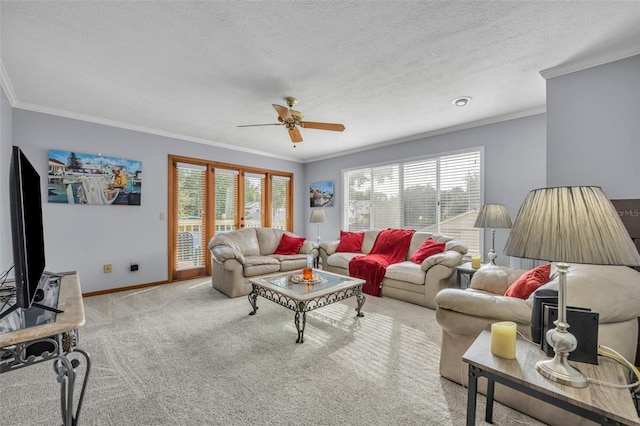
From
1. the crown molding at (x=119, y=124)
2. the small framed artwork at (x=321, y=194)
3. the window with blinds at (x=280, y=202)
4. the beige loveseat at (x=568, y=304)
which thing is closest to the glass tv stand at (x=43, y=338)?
the beige loveseat at (x=568, y=304)

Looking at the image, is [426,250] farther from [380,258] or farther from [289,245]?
[289,245]

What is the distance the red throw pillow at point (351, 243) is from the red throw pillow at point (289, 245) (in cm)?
73

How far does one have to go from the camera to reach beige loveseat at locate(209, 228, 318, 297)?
12.4 feet

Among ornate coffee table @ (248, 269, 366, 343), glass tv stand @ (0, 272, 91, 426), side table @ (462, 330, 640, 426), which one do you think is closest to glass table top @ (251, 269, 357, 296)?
ornate coffee table @ (248, 269, 366, 343)

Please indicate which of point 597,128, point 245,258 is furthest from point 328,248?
point 597,128

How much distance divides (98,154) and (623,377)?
533 cm

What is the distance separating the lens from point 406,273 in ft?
12.0

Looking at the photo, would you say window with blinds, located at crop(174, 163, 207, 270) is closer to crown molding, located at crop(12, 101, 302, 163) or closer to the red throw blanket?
crown molding, located at crop(12, 101, 302, 163)

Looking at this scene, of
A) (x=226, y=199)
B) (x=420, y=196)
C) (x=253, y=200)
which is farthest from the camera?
(x=253, y=200)

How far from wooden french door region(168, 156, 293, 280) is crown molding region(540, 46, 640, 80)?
15.5 ft

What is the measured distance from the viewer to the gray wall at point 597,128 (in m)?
2.22

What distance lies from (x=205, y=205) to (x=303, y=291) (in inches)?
123

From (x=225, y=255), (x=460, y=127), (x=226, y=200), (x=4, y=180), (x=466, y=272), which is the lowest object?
(x=466, y=272)

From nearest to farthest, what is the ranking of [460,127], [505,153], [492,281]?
1. [492,281]
2. [505,153]
3. [460,127]
